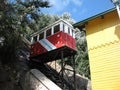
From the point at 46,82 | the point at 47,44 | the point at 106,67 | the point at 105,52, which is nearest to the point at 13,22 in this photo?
the point at 46,82

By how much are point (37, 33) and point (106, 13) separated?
11.3 metres

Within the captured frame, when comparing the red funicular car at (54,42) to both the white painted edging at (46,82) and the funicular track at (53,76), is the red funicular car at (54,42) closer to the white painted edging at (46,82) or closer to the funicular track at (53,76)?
the funicular track at (53,76)

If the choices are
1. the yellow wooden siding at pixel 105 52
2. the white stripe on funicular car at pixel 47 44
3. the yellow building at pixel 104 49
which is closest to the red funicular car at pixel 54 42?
the white stripe on funicular car at pixel 47 44

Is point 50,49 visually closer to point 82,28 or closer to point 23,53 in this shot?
point 23,53

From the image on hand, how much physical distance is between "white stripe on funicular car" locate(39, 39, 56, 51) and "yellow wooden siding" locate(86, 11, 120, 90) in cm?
742

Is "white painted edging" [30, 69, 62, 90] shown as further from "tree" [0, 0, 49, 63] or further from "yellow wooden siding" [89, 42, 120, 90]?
"yellow wooden siding" [89, 42, 120, 90]

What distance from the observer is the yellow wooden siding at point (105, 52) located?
412 inches

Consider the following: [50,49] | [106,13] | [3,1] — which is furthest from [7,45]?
[106,13]

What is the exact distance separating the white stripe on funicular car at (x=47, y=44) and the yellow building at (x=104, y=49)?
726 cm

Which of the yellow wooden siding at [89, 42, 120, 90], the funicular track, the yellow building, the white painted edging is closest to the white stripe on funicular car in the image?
the funicular track

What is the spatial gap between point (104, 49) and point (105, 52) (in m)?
0.18

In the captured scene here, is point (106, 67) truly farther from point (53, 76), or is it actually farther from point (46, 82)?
point (53, 76)

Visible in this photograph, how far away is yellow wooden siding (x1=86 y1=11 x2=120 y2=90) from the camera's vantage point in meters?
10.5

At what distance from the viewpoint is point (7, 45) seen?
15109 millimetres
